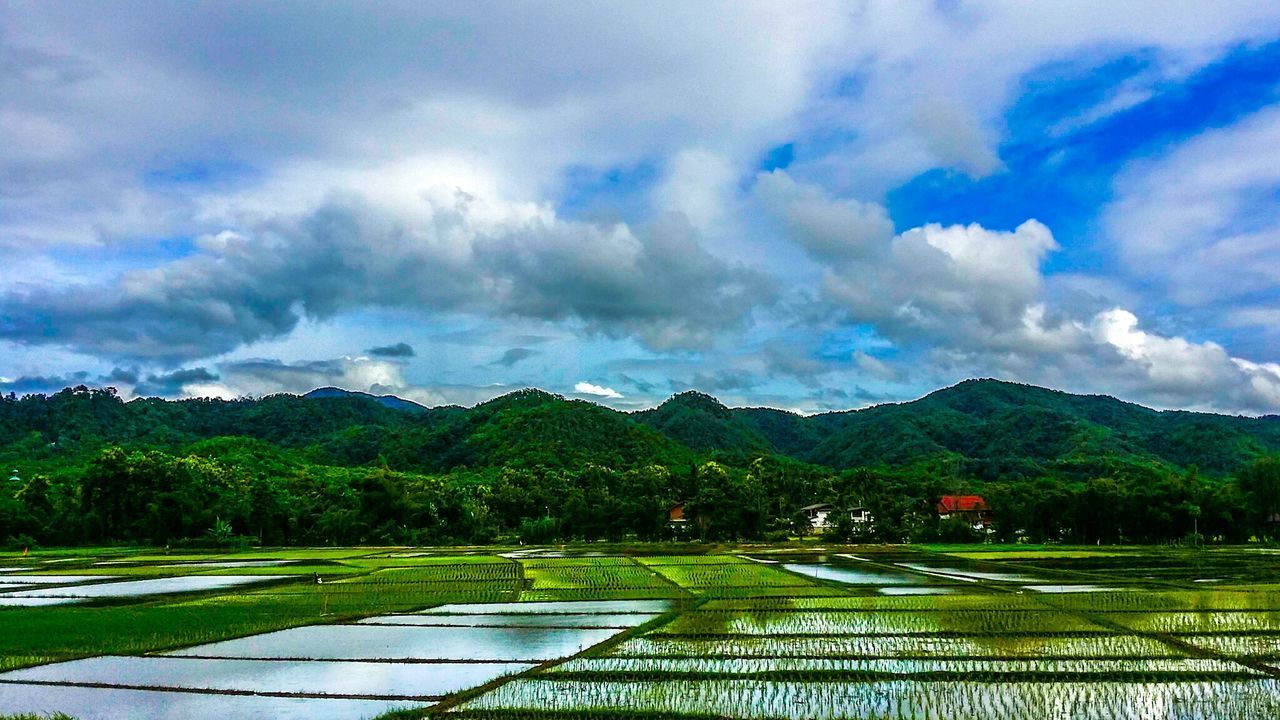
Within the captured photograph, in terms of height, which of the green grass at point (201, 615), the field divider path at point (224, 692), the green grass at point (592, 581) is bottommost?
the green grass at point (592, 581)

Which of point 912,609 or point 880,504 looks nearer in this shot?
point 912,609

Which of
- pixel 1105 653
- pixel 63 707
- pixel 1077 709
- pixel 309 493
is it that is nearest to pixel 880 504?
Result: pixel 309 493

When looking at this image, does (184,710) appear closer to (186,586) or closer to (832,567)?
(186,586)

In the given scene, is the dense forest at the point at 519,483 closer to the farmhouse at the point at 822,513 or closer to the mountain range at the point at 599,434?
the mountain range at the point at 599,434

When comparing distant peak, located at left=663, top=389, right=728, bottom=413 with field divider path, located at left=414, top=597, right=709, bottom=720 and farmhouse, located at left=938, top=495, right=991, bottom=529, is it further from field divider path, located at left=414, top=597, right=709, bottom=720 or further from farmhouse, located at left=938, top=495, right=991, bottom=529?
field divider path, located at left=414, top=597, right=709, bottom=720

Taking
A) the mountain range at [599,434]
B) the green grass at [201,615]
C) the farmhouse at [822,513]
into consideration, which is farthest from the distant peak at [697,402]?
the green grass at [201,615]

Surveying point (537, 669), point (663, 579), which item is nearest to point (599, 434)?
point (663, 579)
